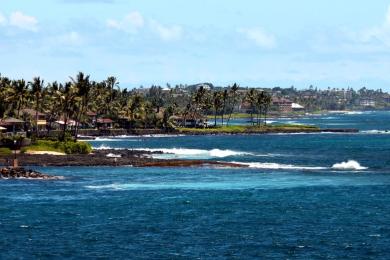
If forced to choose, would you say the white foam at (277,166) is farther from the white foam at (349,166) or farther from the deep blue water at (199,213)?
the white foam at (349,166)

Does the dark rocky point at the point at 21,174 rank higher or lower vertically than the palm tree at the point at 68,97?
lower

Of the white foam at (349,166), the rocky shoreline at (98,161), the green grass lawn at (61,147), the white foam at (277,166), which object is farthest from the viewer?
the green grass lawn at (61,147)

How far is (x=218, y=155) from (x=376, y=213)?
7794 centimetres

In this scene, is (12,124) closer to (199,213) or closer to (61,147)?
(61,147)

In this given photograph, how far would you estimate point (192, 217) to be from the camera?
72.2 meters

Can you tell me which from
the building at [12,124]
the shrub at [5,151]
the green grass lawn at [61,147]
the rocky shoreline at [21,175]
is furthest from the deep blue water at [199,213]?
the building at [12,124]

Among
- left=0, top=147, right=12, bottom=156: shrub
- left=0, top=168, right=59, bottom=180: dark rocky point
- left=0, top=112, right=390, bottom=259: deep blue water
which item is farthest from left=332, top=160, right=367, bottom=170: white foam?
left=0, top=147, right=12, bottom=156: shrub

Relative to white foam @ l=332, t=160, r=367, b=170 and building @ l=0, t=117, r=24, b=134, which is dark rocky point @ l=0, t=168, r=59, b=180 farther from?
building @ l=0, t=117, r=24, b=134

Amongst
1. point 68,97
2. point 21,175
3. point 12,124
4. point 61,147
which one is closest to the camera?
point 21,175

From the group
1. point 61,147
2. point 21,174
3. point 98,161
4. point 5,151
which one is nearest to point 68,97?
point 61,147

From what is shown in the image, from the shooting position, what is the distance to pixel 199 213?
244ft

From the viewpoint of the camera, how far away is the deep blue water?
57.7 metres

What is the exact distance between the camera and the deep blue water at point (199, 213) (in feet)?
189

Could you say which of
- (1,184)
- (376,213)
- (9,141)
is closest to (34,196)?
(1,184)
